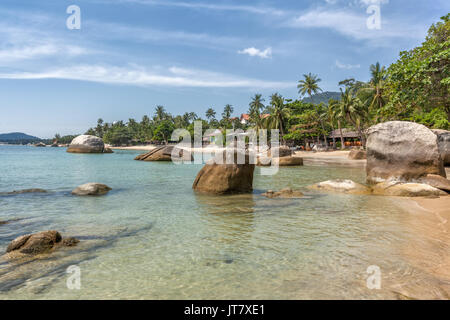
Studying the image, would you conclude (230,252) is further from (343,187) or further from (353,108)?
(353,108)

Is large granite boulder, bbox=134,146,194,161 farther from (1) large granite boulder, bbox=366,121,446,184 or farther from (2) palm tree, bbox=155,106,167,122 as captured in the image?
(2) palm tree, bbox=155,106,167,122

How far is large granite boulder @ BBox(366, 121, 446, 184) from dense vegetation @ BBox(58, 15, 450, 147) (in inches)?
140

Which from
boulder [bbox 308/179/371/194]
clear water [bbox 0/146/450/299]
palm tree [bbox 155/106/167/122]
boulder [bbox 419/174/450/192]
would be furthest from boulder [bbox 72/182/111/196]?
palm tree [bbox 155/106/167/122]

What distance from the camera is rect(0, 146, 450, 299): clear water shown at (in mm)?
3449

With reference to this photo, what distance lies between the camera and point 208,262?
14.2 feet

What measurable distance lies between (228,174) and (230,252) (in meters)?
5.78

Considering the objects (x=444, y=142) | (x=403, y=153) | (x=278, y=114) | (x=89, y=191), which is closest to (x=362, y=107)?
(x=278, y=114)

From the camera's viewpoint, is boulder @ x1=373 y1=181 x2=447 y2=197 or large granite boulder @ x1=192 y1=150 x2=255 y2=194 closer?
boulder @ x1=373 y1=181 x2=447 y2=197

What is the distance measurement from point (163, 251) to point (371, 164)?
10.1 m

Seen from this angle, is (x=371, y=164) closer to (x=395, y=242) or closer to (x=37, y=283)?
(x=395, y=242)

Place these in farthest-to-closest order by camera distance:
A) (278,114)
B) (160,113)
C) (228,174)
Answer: (160,113)
(278,114)
(228,174)

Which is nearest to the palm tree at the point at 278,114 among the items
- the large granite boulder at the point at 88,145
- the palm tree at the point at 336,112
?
the palm tree at the point at 336,112

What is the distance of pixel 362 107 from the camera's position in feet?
144
